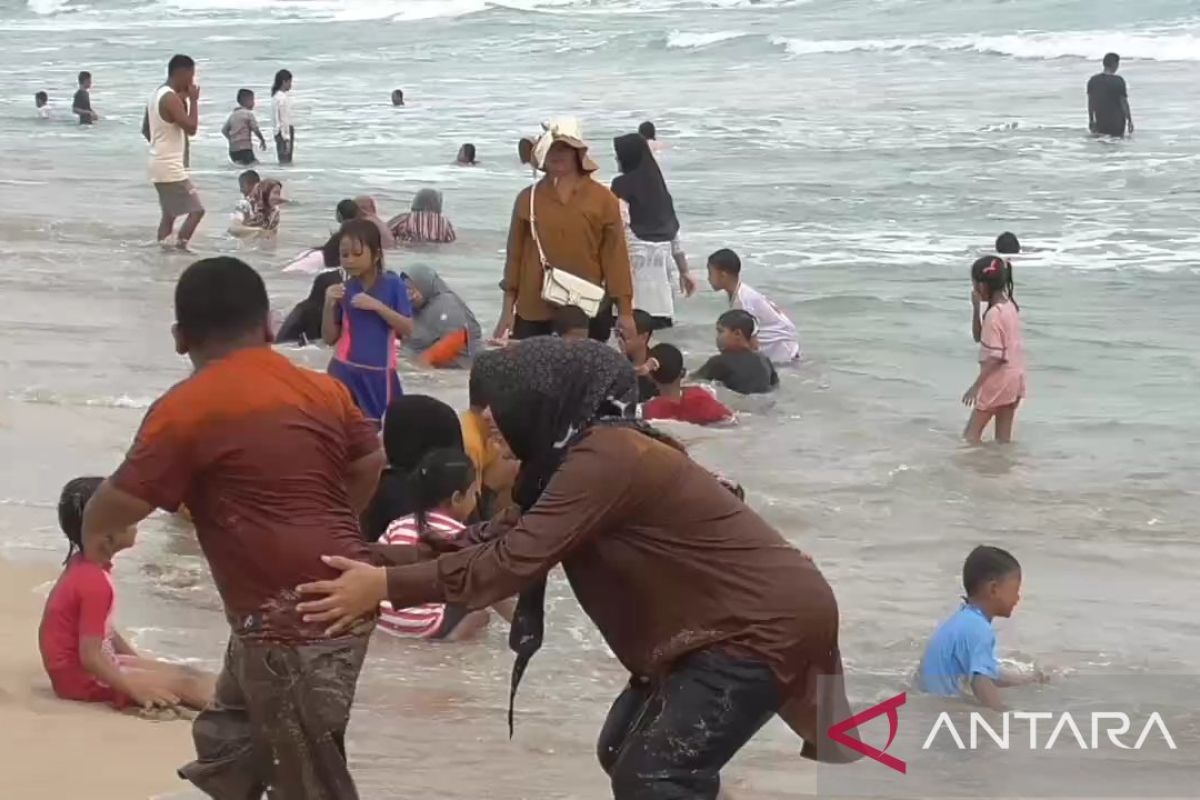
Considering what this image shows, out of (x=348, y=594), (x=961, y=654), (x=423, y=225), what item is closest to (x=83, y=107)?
(x=423, y=225)

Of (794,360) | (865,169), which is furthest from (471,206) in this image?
(794,360)

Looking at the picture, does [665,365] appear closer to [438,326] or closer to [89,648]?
[438,326]

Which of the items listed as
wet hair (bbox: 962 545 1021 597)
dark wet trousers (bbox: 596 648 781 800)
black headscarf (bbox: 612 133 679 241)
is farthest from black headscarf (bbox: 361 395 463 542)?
black headscarf (bbox: 612 133 679 241)

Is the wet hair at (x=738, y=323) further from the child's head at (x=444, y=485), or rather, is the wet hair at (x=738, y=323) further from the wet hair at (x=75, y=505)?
the wet hair at (x=75, y=505)

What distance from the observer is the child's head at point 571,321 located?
869cm

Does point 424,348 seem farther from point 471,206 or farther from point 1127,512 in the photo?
point 471,206

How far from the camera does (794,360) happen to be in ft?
42.5

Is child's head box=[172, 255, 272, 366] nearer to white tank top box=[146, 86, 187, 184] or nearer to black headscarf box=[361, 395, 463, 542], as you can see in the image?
black headscarf box=[361, 395, 463, 542]

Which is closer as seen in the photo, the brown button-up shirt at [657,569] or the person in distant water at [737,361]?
the brown button-up shirt at [657,569]

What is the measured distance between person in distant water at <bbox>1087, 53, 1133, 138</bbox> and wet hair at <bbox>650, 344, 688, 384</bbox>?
17.4 meters

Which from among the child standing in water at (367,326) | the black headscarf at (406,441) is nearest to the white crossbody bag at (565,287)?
the child standing in water at (367,326)

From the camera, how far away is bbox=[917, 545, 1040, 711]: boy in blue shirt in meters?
6.37

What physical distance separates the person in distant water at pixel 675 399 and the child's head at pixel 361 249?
302 centimetres

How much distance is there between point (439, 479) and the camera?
20.1ft
